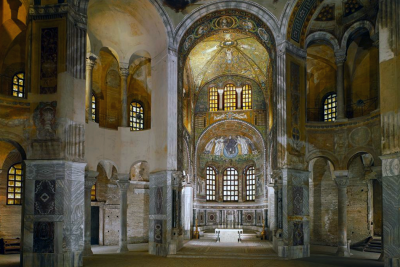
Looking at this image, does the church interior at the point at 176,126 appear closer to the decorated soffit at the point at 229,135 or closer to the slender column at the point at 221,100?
the decorated soffit at the point at 229,135

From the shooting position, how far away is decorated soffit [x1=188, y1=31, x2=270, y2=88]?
2916 centimetres

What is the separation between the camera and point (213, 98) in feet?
111

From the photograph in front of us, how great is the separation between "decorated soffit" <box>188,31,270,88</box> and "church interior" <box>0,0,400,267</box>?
0.14 m

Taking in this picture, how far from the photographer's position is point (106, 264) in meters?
17.0

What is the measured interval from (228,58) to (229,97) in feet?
11.3

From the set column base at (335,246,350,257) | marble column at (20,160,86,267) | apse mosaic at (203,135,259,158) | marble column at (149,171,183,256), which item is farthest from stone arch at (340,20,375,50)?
marble column at (20,160,86,267)

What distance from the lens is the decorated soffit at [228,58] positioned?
1148 inches

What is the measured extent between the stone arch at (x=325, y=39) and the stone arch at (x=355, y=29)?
1.23ft

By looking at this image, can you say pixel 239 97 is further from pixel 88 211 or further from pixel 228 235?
pixel 88 211

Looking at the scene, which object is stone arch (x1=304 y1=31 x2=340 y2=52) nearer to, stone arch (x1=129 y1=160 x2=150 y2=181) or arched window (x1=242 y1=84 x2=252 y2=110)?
arched window (x1=242 y1=84 x2=252 y2=110)

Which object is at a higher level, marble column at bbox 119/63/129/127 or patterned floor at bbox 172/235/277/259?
marble column at bbox 119/63/129/127

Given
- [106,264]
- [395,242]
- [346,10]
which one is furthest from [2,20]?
[395,242]

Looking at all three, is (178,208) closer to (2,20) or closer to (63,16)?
(63,16)

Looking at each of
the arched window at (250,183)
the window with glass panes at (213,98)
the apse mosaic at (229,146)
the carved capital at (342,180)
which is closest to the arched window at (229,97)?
the window with glass panes at (213,98)
